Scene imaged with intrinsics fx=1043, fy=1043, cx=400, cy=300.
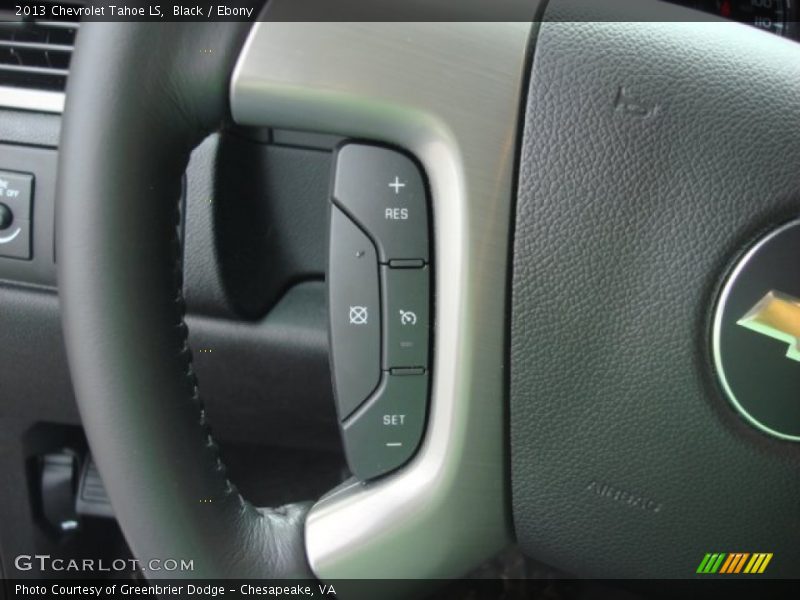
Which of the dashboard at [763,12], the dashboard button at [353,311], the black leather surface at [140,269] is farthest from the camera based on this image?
the dashboard at [763,12]

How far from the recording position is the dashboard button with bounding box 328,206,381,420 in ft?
2.62

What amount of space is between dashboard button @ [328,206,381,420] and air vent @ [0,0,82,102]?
1.36 ft

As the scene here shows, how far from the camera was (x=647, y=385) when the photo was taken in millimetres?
766

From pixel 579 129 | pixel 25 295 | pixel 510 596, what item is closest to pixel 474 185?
pixel 579 129

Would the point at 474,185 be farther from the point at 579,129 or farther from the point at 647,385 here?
the point at 647,385

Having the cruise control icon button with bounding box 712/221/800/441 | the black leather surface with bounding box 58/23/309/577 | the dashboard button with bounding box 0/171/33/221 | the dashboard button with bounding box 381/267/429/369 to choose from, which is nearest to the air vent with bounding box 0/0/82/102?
the dashboard button with bounding box 0/171/33/221

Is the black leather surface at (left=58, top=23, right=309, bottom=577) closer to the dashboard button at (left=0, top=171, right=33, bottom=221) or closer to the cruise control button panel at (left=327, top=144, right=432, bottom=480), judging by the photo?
the cruise control button panel at (left=327, top=144, right=432, bottom=480)

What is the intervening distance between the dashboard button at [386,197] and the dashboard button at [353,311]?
12 millimetres

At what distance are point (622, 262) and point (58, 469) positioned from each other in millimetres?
1027

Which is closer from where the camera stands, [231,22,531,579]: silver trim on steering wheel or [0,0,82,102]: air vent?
[231,22,531,579]: silver trim on steering wheel

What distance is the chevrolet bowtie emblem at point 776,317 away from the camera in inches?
29.0

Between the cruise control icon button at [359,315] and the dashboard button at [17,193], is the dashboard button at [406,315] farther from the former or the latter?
the dashboard button at [17,193]

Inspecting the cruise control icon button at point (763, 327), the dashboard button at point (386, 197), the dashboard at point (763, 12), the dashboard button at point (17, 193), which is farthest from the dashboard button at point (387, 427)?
the dashboard at point (763, 12)

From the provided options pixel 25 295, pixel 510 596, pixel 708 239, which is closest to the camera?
pixel 708 239
